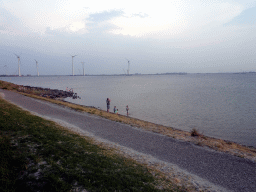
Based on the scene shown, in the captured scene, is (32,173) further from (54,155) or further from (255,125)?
(255,125)

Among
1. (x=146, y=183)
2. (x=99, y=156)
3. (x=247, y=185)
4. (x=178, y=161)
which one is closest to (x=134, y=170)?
(x=146, y=183)

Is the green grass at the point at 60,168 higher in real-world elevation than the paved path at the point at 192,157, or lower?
higher

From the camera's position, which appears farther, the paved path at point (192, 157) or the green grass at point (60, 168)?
the paved path at point (192, 157)

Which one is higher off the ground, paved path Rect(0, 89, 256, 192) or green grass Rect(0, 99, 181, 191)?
green grass Rect(0, 99, 181, 191)

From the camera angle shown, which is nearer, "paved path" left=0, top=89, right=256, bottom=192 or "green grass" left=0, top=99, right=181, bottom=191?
"green grass" left=0, top=99, right=181, bottom=191

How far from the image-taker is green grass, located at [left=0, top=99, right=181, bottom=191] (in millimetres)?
5102

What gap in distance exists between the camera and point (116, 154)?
919cm

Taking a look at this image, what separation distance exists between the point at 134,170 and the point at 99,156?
1.87m

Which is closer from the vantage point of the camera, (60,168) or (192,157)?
(60,168)

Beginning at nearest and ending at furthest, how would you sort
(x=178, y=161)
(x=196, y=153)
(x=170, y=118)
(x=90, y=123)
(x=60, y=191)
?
(x=60, y=191) < (x=178, y=161) < (x=196, y=153) < (x=90, y=123) < (x=170, y=118)

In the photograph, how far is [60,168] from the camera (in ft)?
19.9

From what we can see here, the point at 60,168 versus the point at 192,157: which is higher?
the point at 60,168

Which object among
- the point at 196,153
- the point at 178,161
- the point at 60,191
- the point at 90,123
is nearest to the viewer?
the point at 60,191

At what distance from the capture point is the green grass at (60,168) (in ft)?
16.7
